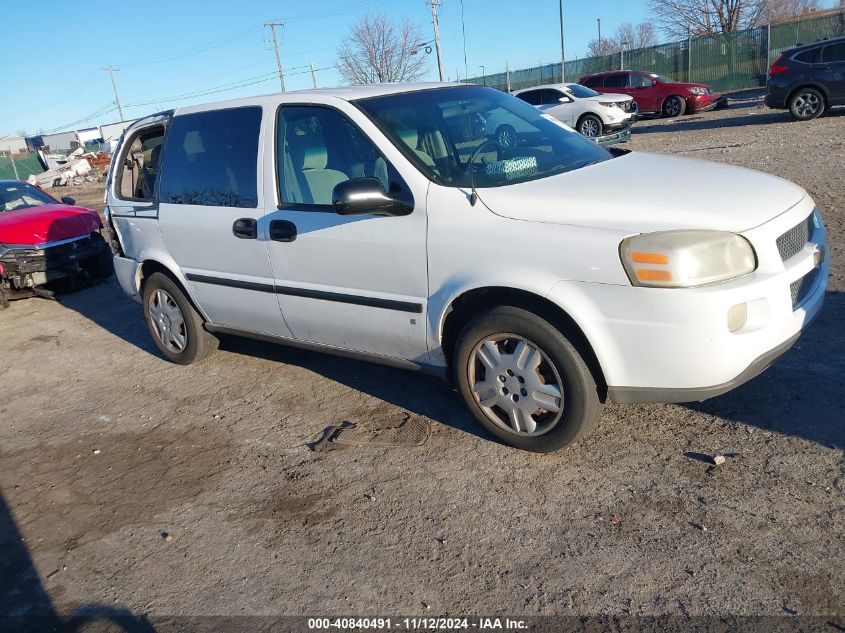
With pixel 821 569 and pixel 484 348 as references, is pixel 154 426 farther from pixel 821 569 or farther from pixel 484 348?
pixel 821 569

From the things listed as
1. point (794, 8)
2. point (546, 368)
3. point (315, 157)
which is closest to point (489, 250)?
point (546, 368)

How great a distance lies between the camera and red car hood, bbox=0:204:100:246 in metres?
8.34

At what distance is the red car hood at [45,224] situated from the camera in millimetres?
8344

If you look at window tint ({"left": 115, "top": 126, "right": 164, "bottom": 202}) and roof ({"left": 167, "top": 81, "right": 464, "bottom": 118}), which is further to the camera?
window tint ({"left": 115, "top": 126, "right": 164, "bottom": 202})

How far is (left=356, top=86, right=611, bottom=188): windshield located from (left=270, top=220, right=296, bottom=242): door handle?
0.81 metres

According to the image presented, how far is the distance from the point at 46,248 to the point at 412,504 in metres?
7.04

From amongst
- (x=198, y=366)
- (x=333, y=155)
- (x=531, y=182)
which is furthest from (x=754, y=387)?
(x=198, y=366)

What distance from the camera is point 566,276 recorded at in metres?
3.16

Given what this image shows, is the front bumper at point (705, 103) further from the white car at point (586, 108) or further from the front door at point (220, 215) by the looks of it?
the front door at point (220, 215)

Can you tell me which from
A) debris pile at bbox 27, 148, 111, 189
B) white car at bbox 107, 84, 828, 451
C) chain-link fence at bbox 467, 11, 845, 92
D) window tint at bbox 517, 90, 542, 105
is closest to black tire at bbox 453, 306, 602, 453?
white car at bbox 107, 84, 828, 451

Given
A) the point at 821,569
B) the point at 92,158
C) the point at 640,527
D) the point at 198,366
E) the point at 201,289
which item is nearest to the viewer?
the point at 821,569

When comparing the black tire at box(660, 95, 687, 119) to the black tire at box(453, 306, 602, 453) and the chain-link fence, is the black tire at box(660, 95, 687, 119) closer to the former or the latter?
the chain-link fence

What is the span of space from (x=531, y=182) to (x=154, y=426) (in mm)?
2955

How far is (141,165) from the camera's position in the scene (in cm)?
562
